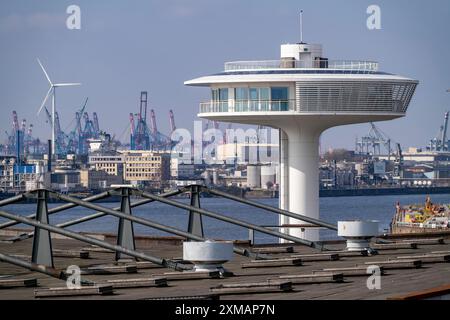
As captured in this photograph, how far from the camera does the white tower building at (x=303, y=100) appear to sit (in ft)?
211

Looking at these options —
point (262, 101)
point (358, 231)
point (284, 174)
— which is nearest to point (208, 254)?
point (358, 231)

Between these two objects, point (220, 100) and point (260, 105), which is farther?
point (220, 100)

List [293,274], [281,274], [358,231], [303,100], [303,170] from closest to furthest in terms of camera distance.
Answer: [293,274]
[281,274]
[358,231]
[303,100]
[303,170]

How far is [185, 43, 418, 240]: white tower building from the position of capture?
211 ft

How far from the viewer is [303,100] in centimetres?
6438

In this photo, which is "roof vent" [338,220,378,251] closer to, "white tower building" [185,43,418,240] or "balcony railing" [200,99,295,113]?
"white tower building" [185,43,418,240]

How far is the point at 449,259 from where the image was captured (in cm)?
3481

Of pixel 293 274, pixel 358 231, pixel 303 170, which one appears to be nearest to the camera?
pixel 293 274

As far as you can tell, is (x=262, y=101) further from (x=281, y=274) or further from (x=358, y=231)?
(x=281, y=274)
